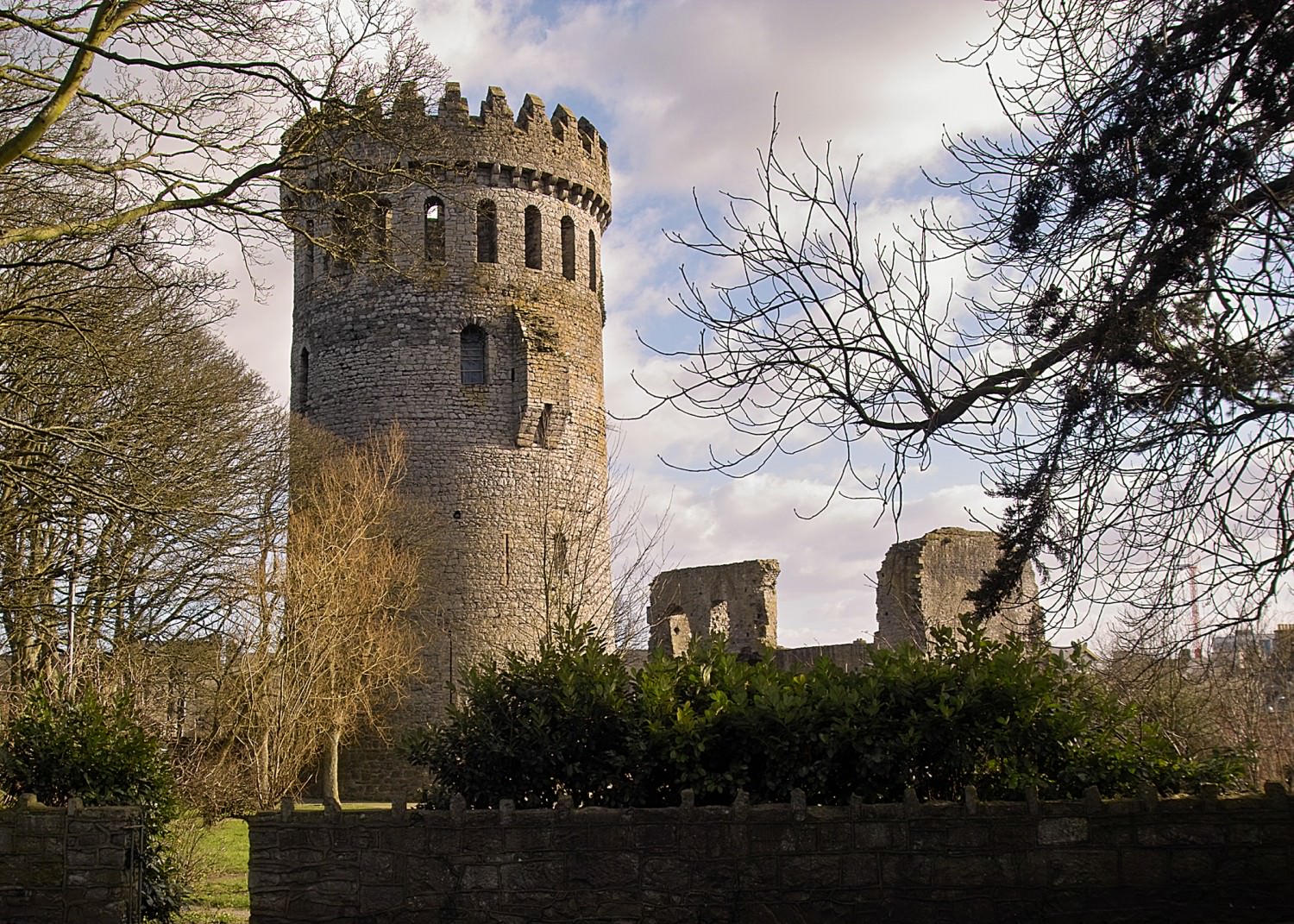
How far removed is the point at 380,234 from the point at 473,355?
637 inches

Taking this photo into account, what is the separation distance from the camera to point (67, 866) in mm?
9109

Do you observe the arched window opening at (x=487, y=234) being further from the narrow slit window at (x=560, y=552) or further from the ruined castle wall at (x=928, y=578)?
the ruined castle wall at (x=928, y=578)

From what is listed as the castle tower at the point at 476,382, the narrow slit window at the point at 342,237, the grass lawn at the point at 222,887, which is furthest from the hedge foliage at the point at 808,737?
the castle tower at the point at 476,382

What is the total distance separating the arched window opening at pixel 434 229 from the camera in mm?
30203

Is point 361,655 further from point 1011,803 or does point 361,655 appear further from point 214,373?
point 1011,803

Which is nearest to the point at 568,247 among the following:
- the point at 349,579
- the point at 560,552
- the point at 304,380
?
the point at 304,380

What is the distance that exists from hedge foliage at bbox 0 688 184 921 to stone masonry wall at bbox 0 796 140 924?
914 millimetres

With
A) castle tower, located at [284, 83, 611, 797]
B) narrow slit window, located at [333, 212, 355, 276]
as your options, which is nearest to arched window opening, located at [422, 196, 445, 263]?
castle tower, located at [284, 83, 611, 797]

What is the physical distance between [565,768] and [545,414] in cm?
2195

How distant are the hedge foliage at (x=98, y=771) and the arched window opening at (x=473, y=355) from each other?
1948 cm

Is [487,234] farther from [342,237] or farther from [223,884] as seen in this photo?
[223,884]

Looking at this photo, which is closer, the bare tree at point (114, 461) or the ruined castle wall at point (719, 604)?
the bare tree at point (114, 461)

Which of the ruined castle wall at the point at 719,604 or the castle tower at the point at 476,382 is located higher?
the castle tower at the point at 476,382

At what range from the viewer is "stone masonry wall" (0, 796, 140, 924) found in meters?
9.05
